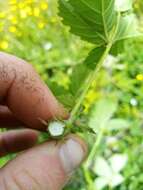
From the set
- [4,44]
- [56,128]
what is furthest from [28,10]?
[56,128]

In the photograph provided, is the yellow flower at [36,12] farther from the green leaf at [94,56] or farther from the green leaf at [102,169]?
the green leaf at [94,56]

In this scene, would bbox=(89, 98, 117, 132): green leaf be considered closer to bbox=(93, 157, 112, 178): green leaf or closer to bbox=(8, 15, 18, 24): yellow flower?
bbox=(93, 157, 112, 178): green leaf

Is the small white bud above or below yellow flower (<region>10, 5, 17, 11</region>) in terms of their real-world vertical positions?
above

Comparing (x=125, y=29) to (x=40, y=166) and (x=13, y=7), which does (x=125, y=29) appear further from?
(x=13, y=7)

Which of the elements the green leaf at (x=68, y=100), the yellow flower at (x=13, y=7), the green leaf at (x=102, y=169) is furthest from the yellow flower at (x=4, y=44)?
the green leaf at (x=68, y=100)

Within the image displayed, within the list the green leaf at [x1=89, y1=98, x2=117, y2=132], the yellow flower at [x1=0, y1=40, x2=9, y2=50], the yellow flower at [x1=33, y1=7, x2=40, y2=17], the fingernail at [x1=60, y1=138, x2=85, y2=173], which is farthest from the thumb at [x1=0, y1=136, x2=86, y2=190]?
the yellow flower at [x1=33, y1=7, x2=40, y2=17]

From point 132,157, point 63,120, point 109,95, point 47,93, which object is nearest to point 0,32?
point 109,95
